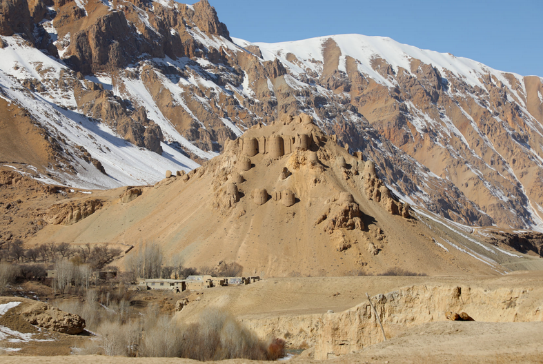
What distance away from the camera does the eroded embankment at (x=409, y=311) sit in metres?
24.2

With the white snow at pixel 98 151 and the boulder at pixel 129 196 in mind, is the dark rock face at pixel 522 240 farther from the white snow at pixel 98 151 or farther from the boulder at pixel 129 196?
the white snow at pixel 98 151

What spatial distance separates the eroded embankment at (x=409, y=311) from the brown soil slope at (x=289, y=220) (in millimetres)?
26128

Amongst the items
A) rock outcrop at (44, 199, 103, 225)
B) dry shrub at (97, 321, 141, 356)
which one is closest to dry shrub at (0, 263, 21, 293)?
dry shrub at (97, 321, 141, 356)

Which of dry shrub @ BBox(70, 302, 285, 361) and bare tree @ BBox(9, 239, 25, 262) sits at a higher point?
bare tree @ BBox(9, 239, 25, 262)

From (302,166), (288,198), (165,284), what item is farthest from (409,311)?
(302,166)

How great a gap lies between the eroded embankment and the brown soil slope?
85.7 ft

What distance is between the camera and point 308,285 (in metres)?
41.7

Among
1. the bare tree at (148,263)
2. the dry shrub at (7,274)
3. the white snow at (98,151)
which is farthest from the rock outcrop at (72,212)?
the white snow at (98,151)

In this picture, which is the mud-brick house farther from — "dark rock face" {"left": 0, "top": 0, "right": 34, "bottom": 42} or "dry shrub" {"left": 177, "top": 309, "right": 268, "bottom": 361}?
"dark rock face" {"left": 0, "top": 0, "right": 34, "bottom": 42}

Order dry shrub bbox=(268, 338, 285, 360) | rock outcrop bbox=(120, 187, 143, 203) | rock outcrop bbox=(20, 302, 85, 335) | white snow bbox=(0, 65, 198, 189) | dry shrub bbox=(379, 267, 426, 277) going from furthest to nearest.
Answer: white snow bbox=(0, 65, 198, 189)
rock outcrop bbox=(120, 187, 143, 203)
dry shrub bbox=(379, 267, 426, 277)
dry shrub bbox=(268, 338, 285, 360)
rock outcrop bbox=(20, 302, 85, 335)

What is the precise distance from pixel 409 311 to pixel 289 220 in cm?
3487

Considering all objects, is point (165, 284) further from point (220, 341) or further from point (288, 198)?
point (220, 341)

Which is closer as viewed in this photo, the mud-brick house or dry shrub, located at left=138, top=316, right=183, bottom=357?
dry shrub, located at left=138, top=316, right=183, bottom=357

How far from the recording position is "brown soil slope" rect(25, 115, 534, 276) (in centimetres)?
5594
